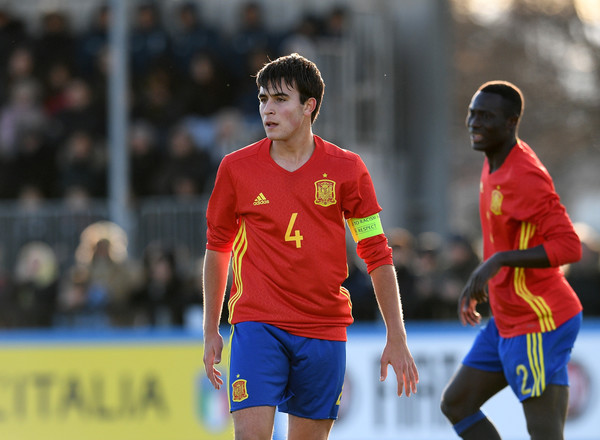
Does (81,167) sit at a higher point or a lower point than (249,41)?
lower

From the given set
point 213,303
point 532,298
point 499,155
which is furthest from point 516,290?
point 213,303

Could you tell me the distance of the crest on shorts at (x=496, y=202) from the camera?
6.48 meters

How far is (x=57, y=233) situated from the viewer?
1473 cm

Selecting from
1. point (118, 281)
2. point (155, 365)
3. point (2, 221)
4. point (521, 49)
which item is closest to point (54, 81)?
point (2, 221)

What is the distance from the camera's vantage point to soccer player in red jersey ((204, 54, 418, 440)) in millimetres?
5754

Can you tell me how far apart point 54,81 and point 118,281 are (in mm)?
4790

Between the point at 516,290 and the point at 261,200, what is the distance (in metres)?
1.62

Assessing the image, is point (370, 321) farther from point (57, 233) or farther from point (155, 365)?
point (57, 233)

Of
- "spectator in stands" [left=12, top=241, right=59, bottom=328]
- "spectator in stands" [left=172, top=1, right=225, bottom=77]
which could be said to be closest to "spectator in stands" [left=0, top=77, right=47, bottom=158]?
"spectator in stands" [left=172, top=1, right=225, bottom=77]

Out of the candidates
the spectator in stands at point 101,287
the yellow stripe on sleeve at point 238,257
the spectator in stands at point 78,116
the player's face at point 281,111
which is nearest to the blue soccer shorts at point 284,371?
the yellow stripe on sleeve at point 238,257

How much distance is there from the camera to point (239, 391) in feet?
18.6

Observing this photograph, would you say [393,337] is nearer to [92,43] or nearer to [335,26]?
[335,26]

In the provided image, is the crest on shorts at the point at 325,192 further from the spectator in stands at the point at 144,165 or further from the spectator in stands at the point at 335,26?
the spectator in stands at the point at 335,26

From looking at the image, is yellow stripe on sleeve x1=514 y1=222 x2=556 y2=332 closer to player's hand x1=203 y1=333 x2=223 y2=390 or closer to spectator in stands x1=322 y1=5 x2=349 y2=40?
player's hand x1=203 y1=333 x2=223 y2=390
